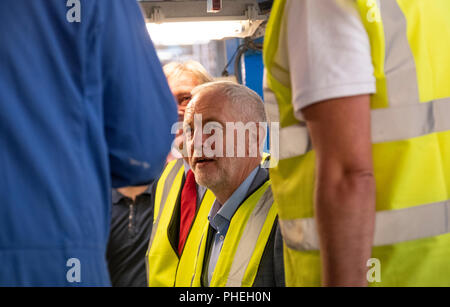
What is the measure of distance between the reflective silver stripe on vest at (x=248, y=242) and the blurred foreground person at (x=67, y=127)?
1.68ft

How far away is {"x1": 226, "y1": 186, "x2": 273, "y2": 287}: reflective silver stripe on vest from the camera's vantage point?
1.20 m

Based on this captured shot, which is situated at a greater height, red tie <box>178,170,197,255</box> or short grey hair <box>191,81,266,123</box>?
short grey hair <box>191,81,266,123</box>

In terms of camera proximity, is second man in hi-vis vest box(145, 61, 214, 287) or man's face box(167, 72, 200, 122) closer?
second man in hi-vis vest box(145, 61, 214, 287)

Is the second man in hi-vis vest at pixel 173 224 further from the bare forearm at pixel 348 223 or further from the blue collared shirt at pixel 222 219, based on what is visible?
the bare forearm at pixel 348 223

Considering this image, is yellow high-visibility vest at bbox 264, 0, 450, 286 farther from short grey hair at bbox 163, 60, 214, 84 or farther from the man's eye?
short grey hair at bbox 163, 60, 214, 84

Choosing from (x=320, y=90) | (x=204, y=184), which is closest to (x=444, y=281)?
(x=320, y=90)

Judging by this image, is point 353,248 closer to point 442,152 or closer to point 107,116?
point 442,152

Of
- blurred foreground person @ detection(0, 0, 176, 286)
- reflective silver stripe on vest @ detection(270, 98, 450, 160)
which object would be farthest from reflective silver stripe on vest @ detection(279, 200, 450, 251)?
blurred foreground person @ detection(0, 0, 176, 286)

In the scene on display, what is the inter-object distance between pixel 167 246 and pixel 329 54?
3.02 ft

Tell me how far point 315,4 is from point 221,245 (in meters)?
0.71

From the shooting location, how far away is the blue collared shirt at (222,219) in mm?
1325

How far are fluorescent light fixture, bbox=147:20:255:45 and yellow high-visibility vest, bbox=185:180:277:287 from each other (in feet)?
2.26

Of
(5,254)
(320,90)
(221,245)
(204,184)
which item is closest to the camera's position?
(5,254)

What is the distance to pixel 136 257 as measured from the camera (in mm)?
1470
